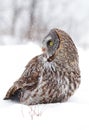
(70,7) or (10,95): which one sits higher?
(70,7)

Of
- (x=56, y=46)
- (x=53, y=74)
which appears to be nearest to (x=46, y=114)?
(x=53, y=74)

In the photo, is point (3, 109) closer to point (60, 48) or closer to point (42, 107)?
point (42, 107)

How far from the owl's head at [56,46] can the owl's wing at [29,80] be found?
20cm

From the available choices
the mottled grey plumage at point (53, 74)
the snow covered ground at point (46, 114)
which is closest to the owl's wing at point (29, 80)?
the mottled grey plumage at point (53, 74)

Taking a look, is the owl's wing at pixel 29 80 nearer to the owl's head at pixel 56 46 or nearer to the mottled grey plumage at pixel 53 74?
the mottled grey plumage at pixel 53 74

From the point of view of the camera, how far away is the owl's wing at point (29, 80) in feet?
23.7

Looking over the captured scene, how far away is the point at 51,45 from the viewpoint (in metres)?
7.13

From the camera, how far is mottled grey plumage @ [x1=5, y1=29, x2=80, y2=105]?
23.5ft

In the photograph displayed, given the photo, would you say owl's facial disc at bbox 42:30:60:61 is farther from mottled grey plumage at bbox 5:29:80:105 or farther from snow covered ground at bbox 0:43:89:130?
snow covered ground at bbox 0:43:89:130

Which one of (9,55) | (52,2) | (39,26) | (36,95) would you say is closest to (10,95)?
(36,95)

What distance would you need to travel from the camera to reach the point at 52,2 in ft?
94.2

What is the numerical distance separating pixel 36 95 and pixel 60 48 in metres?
0.55

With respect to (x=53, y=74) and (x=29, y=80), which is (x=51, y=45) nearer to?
(x=53, y=74)

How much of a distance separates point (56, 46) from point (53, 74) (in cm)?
29
